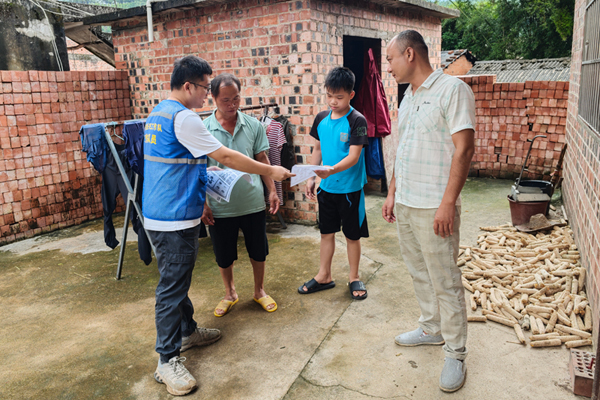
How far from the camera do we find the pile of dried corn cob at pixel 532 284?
3186 millimetres

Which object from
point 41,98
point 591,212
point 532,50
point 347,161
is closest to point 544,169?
point 591,212

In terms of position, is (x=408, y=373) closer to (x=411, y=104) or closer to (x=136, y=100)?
(x=411, y=104)

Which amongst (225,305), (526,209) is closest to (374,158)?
(526,209)

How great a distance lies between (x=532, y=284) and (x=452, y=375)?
166cm

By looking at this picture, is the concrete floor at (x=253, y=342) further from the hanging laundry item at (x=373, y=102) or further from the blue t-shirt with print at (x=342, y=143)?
the hanging laundry item at (x=373, y=102)

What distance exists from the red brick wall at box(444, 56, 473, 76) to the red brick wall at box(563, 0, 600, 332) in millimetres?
10603

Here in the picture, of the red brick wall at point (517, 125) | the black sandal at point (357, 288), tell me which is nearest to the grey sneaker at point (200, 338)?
the black sandal at point (357, 288)

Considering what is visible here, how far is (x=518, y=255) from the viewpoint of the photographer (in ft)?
14.9

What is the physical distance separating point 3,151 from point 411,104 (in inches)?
207

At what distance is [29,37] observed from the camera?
6777mm

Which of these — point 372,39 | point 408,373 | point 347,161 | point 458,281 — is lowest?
point 408,373

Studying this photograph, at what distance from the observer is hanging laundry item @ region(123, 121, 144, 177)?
4.11 metres

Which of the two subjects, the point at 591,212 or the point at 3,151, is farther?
the point at 3,151

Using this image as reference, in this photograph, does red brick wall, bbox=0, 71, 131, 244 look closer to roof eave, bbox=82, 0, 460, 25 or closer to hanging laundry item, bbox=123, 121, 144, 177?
roof eave, bbox=82, 0, 460, 25
